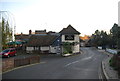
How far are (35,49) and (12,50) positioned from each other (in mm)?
10814

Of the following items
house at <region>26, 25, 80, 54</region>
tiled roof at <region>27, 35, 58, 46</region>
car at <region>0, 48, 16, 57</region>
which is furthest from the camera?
tiled roof at <region>27, 35, 58, 46</region>

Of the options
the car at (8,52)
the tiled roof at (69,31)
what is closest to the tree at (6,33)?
the car at (8,52)

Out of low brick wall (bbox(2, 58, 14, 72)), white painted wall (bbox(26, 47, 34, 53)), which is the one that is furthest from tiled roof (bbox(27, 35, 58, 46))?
low brick wall (bbox(2, 58, 14, 72))

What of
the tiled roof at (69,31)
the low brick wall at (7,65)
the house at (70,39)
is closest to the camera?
the low brick wall at (7,65)

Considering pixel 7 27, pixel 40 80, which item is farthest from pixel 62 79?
pixel 7 27

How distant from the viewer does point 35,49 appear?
46.2 m

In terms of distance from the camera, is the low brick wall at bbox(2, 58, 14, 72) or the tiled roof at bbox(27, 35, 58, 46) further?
the tiled roof at bbox(27, 35, 58, 46)

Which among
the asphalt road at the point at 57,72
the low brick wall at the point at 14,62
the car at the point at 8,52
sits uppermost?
the car at the point at 8,52

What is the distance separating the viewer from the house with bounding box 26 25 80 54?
44906mm

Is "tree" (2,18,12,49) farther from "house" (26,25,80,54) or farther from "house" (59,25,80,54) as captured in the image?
"house" (59,25,80,54)

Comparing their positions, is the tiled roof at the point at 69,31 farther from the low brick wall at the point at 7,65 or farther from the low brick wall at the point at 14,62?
the low brick wall at the point at 7,65

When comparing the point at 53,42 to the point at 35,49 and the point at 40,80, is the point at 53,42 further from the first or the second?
the point at 40,80

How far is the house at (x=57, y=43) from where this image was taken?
44.9 metres

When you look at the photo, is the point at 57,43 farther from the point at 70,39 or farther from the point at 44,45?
the point at 70,39
